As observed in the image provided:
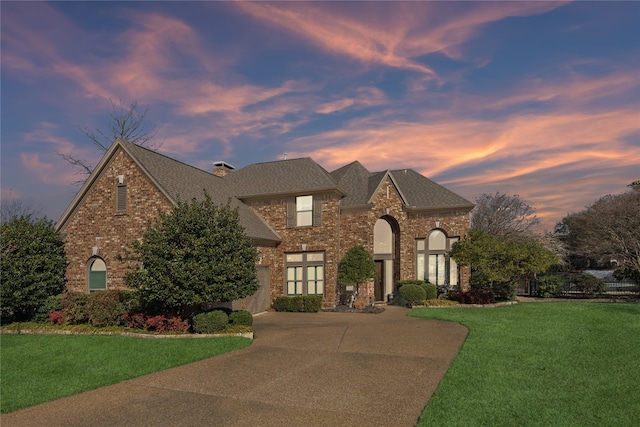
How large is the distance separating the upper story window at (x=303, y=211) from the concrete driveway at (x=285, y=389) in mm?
10662

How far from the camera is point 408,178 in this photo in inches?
1206

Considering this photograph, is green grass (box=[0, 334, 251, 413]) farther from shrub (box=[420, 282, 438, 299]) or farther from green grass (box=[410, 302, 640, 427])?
shrub (box=[420, 282, 438, 299])

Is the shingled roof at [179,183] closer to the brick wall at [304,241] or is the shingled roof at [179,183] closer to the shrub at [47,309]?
the brick wall at [304,241]

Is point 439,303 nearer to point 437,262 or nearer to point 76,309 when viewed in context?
point 437,262

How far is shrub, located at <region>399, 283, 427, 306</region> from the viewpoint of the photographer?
74.7 ft

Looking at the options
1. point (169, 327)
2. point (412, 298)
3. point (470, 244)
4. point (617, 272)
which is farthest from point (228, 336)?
point (617, 272)

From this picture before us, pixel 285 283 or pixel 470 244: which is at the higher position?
pixel 470 244

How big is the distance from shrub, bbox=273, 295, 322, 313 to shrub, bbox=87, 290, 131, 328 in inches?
331

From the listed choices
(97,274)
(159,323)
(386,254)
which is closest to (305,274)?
(386,254)

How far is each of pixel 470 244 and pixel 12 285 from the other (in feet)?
74.2

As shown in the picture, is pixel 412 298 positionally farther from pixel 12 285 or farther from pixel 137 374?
pixel 12 285

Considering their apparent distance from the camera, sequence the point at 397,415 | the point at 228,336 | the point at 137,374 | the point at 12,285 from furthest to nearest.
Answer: the point at 12,285
the point at 228,336
the point at 137,374
the point at 397,415

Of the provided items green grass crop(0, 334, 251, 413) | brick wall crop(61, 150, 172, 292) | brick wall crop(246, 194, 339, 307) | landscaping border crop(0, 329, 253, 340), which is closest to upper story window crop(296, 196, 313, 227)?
brick wall crop(246, 194, 339, 307)

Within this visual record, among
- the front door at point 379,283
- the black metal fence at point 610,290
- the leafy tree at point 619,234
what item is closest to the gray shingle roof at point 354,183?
the front door at point 379,283
